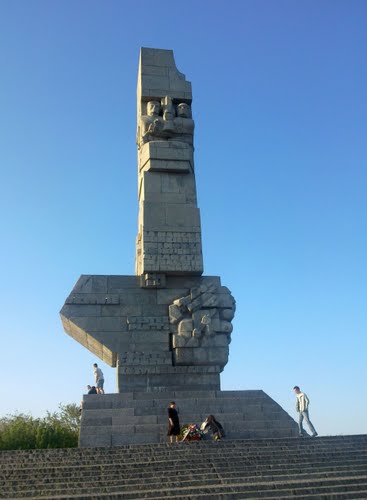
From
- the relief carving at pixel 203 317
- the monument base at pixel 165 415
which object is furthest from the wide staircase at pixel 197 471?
the relief carving at pixel 203 317

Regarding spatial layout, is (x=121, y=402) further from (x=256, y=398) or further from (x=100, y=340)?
(x=256, y=398)

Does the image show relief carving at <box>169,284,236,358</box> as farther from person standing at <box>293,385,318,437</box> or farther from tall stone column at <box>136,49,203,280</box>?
person standing at <box>293,385,318,437</box>

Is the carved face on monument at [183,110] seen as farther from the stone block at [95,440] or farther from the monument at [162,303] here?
the stone block at [95,440]

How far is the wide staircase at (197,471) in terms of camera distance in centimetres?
693

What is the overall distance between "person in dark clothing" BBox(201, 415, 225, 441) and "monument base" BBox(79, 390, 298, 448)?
1.80 ft

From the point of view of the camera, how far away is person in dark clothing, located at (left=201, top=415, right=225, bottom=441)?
10.6 meters

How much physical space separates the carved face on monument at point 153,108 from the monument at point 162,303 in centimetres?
5

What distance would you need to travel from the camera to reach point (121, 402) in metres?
11.7

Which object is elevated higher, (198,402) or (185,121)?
(185,121)

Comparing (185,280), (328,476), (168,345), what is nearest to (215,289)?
(185,280)

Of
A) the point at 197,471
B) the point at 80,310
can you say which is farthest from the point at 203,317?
the point at 197,471

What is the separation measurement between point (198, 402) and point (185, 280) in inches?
143

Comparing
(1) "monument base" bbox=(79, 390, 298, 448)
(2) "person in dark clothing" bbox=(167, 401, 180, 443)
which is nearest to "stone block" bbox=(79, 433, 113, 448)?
(1) "monument base" bbox=(79, 390, 298, 448)

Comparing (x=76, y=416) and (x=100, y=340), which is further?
(x=76, y=416)
